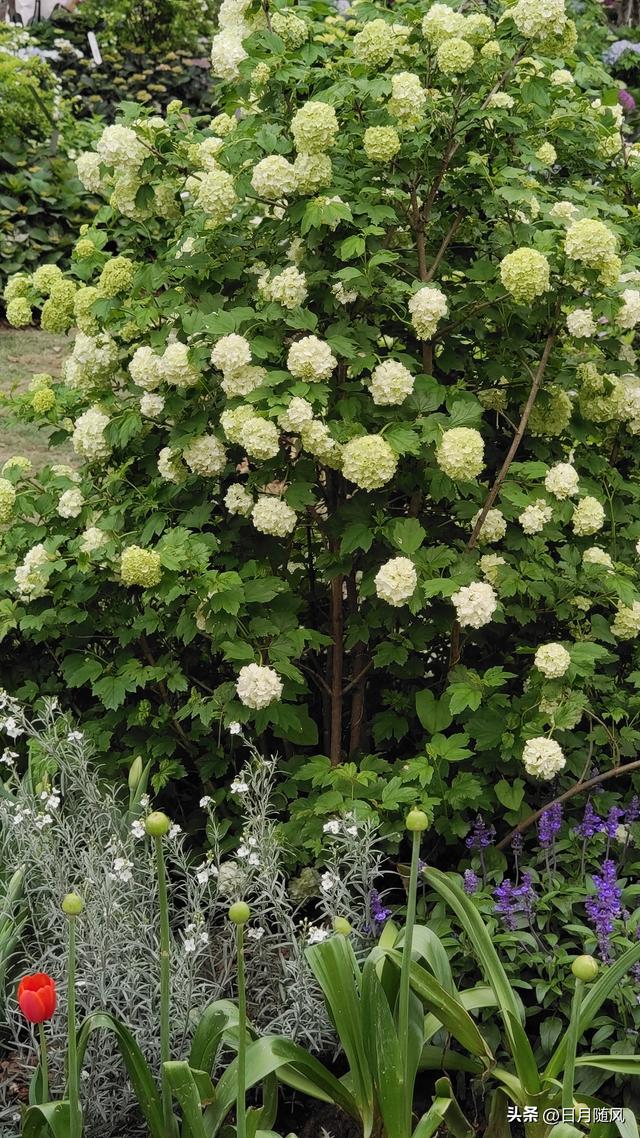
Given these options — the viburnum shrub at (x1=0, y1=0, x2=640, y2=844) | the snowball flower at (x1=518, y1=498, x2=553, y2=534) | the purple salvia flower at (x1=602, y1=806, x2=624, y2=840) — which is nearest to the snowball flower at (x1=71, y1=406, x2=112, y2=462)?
the viburnum shrub at (x1=0, y1=0, x2=640, y2=844)

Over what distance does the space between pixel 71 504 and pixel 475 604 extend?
1138 mm

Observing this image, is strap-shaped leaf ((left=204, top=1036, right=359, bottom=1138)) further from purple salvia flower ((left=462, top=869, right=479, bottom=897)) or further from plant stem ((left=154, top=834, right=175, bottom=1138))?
purple salvia flower ((left=462, top=869, right=479, bottom=897))

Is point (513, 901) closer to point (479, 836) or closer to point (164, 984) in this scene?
point (479, 836)

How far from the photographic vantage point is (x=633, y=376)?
3039 mm

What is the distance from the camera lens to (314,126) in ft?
8.05

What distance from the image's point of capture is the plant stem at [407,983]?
1.90 m

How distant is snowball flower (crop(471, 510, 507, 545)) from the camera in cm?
278

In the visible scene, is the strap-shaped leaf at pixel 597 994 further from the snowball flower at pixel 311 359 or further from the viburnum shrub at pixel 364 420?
the snowball flower at pixel 311 359

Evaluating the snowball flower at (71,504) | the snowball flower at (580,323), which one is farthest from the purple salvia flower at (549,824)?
the snowball flower at (71,504)

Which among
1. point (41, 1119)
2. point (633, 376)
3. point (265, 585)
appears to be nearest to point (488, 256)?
point (633, 376)

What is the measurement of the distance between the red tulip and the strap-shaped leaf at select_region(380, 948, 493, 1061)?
0.74 metres

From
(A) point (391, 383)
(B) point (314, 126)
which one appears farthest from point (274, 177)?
(A) point (391, 383)

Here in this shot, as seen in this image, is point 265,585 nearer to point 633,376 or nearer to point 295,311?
point 295,311

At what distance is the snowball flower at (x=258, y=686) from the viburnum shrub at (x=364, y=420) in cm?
1
